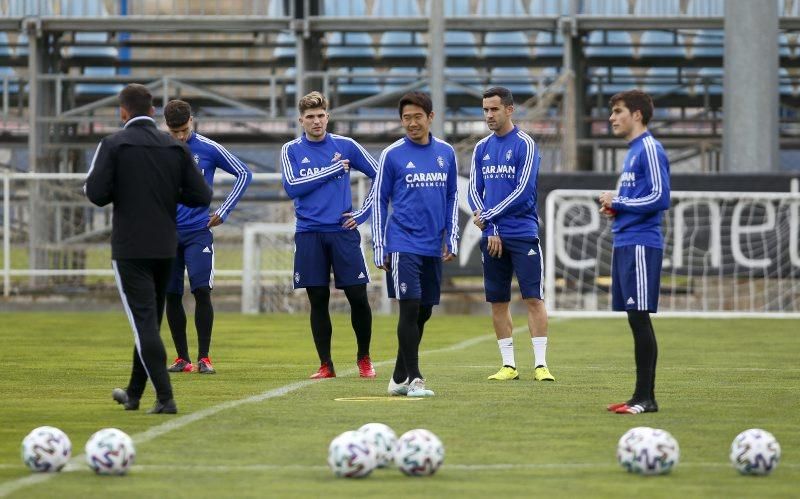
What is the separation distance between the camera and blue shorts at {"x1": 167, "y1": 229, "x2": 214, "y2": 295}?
37.8ft

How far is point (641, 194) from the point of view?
859cm

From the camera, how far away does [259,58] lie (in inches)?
1130

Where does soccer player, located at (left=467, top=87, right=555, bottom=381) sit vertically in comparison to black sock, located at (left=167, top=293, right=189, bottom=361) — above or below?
above

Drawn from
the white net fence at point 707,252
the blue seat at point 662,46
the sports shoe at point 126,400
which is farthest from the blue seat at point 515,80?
the sports shoe at point 126,400

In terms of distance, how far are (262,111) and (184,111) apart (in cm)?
1587

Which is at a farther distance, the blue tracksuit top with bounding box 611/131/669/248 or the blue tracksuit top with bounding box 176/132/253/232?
the blue tracksuit top with bounding box 176/132/253/232

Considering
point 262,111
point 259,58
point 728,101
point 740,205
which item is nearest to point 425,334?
point 740,205

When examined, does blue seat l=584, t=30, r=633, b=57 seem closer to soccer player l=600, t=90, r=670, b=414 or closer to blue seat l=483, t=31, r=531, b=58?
blue seat l=483, t=31, r=531, b=58

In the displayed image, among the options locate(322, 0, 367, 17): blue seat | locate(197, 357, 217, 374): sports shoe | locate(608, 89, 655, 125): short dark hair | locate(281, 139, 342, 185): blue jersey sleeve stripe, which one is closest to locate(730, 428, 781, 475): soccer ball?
locate(608, 89, 655, 125): short dark hair

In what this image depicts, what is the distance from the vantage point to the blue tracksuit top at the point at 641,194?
851cm

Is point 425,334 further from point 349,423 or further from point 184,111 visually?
point 349,423

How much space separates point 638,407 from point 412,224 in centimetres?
192

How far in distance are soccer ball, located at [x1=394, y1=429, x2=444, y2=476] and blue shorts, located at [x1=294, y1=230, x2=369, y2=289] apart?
4.45 metres

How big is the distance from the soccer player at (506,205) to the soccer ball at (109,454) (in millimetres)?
4481
